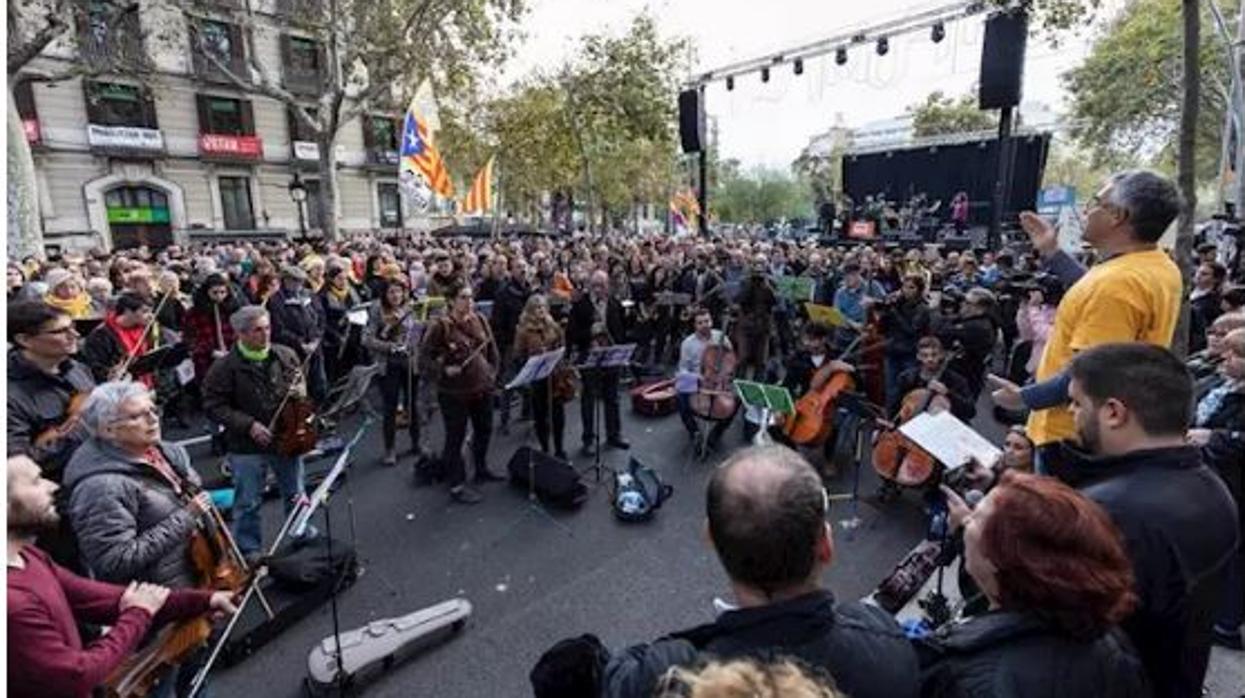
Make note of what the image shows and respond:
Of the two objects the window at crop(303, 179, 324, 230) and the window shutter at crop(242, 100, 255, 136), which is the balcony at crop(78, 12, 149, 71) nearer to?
the window shutter at crop(242, 100, 255, 136)

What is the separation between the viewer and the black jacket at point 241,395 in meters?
4.66

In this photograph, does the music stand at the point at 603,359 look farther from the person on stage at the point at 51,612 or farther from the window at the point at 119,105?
the window at the point at 119,105

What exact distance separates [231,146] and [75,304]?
89.9ft

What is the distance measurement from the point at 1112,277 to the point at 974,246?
2081 centimetres

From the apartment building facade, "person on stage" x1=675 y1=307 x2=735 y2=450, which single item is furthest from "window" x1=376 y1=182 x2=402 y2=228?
"person on stage" x1=675 y1=307 x2=735 y2=450

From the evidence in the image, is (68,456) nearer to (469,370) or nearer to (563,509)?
(469,370)

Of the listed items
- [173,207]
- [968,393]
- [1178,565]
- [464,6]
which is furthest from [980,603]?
[173,207]

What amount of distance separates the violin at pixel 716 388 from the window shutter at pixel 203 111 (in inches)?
1215

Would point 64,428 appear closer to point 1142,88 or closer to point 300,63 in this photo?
point 1142,88

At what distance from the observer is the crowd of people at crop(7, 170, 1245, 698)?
5.16 ft

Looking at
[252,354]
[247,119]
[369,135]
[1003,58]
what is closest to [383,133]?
[369,135]

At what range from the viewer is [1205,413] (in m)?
3.72

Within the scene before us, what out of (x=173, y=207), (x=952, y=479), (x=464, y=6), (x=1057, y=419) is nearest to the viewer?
(x=1057, y=419)

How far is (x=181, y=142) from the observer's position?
29.2 m
